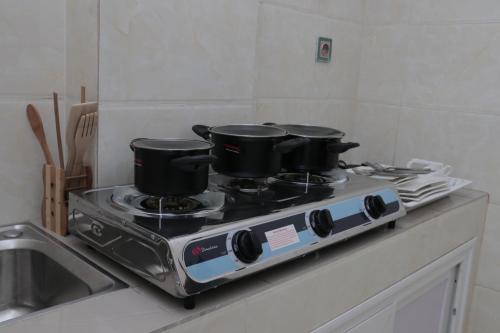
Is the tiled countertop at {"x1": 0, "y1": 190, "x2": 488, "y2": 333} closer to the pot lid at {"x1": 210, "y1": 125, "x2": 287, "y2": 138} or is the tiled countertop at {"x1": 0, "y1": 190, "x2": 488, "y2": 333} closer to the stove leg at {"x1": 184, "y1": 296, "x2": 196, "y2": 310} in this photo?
the stove leg at {"x1": 184, "y1": 296, "x2": 196, "y2": 310}

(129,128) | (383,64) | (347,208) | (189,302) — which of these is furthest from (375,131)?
(189,302)

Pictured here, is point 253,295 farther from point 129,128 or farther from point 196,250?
point 129,128

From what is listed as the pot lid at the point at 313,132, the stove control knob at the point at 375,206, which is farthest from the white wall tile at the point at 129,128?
the stove control knob at the point at 375,206

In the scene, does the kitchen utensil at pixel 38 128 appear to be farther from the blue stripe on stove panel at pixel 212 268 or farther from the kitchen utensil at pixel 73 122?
the blue stripe on stove panel at pixel 212 268

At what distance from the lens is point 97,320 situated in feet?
2.48

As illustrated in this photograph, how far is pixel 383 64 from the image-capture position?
1941 mm

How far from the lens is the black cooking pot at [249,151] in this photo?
1.08 meters

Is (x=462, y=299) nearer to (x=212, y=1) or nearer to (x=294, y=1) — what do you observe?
(x=294, y=1)

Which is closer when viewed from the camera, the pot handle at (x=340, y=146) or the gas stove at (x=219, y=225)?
the gas stove at (x=219, y=225)

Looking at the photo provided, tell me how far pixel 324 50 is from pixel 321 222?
3.14 feet

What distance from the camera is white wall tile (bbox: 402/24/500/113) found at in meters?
1.67

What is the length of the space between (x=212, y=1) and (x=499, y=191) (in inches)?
46.6

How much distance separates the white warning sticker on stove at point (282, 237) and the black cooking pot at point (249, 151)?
0.58 feet

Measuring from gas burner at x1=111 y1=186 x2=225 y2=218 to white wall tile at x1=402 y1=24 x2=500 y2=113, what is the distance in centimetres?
110
